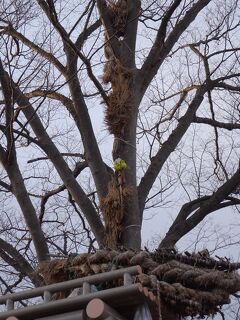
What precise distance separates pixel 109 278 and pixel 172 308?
0.50 m

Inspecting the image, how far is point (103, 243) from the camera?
20.6 ft

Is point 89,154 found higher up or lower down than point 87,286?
higher up

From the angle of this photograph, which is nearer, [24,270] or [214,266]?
[214,266]

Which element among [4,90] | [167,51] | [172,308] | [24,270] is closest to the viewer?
[172,308]

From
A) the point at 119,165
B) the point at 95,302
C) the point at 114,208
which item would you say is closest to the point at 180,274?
the point at 95,302

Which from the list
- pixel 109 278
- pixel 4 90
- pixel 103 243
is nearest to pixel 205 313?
pixel 109 278

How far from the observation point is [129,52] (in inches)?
289

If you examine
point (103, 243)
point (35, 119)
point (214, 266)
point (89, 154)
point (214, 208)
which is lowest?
point (214, 266)

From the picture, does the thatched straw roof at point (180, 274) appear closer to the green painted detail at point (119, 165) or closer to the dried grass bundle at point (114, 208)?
the dried grass bundle at point (114, 208)

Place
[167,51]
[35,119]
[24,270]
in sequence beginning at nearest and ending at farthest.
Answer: [24,270] → [35,119] → [167,51]

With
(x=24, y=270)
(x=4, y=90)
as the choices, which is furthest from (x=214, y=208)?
(x=4, y=90)

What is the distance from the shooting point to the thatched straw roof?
3.52 metres

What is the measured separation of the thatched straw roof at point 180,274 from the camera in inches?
139

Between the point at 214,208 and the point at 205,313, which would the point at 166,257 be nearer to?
the point at 205,313
